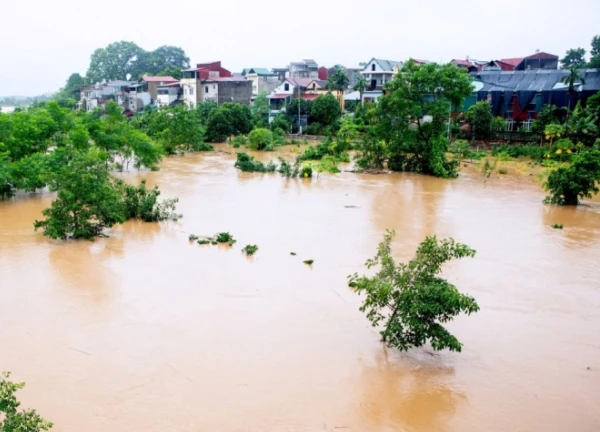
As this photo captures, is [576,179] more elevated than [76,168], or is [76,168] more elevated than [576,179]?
[76,168]

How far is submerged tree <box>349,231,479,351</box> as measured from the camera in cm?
800

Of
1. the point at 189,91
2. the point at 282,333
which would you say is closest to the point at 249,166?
the point at 282,333

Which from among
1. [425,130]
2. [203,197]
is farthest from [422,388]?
[425,130]

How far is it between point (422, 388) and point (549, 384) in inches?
71.7

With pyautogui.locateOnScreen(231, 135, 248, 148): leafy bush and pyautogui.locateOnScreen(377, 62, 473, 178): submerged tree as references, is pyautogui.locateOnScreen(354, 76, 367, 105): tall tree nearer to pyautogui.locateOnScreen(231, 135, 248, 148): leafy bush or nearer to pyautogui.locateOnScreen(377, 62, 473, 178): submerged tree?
pyautogui.locateOnScreen(231, 135, 248, 148): leafy bush

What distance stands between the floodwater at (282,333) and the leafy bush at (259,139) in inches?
754

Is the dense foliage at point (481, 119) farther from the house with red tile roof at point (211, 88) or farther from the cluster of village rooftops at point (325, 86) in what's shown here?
the house with red tile roof at point (211, 88)

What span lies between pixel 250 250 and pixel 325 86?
118ft

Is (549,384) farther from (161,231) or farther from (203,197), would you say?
(203,197)

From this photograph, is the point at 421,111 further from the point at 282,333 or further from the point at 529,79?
the point at 282,333

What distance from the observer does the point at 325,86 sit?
4753 centimetres

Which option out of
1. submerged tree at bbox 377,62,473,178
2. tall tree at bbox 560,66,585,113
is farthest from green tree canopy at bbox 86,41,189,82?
submerged tree at bbox 377,62,473,178

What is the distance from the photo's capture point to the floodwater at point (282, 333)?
7344 millimetres

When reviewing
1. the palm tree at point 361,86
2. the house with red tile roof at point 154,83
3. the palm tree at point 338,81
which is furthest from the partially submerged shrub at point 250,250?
the house with red tile roof at point 154,83
